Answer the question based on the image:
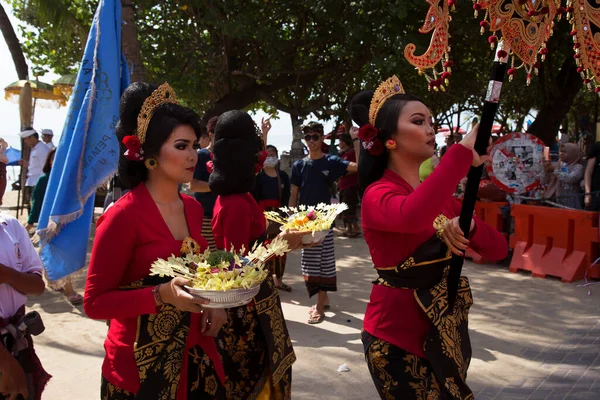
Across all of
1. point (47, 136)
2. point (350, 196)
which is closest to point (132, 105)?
point (350, 196)

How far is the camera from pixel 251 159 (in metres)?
4.50

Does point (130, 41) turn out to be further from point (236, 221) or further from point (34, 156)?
point (34, 156)

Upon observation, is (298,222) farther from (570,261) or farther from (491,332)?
(570,261)

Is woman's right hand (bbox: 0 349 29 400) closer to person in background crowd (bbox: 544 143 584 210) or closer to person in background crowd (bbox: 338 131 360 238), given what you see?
person in background crowd (bbox: 544 143 584 210)

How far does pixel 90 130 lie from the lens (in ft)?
18.5

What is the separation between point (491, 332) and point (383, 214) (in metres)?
4.33

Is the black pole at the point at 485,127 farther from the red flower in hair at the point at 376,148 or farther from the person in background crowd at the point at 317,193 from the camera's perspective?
the person in background crowd at the point at 317,193

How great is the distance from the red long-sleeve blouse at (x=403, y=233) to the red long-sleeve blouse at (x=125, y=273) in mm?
860

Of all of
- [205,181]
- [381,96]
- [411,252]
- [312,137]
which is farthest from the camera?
[312,137]

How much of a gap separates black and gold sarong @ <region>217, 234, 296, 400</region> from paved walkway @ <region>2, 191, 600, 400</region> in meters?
1.21

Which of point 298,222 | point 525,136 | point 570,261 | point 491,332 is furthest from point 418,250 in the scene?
point 525,136

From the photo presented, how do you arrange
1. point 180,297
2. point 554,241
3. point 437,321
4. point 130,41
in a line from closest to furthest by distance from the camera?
point 180,297, point 437,321, point 130,41, point 554,241

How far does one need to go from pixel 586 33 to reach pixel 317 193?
17.8ft

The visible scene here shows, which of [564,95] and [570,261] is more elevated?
[564,95]
